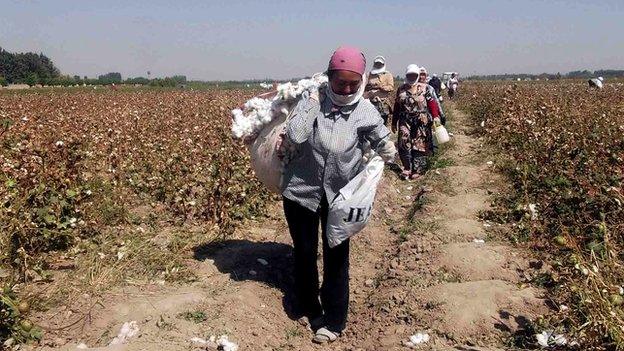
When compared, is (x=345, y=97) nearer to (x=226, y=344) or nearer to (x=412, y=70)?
(x=226, y=344)

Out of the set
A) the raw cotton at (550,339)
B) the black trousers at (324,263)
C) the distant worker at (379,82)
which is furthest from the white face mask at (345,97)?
the distant worker at (379,82)

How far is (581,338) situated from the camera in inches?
111

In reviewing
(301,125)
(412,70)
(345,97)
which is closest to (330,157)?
(301,125)

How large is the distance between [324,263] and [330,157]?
0.78 meters

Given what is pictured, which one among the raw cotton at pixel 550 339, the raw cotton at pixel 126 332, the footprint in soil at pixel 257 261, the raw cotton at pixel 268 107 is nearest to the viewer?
the raw cotton at pixel 550 339

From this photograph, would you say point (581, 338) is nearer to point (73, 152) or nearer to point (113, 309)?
point (113, 309)

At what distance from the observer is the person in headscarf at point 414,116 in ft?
25.4

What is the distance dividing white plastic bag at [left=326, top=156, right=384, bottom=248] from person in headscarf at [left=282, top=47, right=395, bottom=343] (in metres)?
0.09

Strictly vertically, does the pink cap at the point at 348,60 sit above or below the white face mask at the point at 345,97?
above

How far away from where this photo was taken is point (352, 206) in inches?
127

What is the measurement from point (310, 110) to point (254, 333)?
58.0 inches

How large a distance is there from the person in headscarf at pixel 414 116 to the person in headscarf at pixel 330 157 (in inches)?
175

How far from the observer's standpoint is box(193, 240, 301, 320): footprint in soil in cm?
414

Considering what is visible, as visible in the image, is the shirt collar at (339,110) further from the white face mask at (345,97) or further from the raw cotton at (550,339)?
the raw cotton at (550,339)
